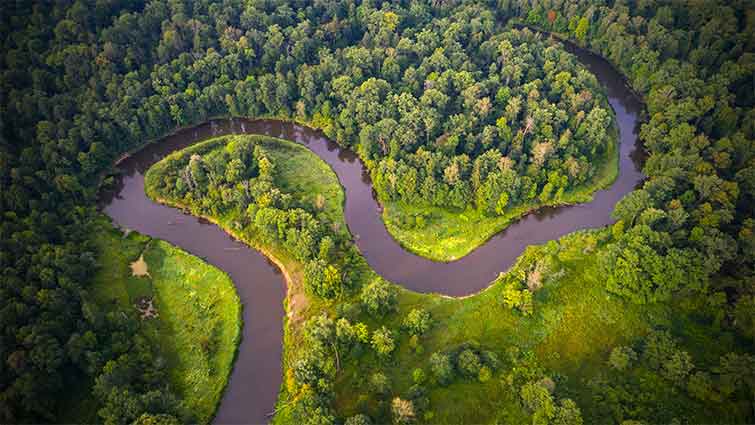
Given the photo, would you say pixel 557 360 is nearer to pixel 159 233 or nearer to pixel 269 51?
pixel 159 233

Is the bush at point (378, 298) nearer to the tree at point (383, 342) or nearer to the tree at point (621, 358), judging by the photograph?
the tree at point (383, 342)

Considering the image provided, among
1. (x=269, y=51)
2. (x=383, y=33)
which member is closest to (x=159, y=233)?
(x=269, y=51)

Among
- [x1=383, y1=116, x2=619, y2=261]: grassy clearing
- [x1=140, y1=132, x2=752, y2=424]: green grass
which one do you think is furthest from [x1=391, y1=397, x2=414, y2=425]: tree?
[x1=383, y1=116, x2=619, y2=261]: grassy clearing

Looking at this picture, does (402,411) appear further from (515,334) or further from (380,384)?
(515,334)

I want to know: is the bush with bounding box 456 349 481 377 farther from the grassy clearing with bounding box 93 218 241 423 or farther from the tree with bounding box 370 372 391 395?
the grassy clearing with bounding box 93 218 241 423

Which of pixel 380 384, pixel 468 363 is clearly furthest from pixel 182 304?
pixel 468 363

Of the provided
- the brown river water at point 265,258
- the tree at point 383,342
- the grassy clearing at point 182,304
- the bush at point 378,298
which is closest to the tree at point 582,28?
the brown river water at point 265,258
